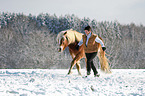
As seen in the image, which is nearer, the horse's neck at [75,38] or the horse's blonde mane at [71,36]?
the horse's blonde mane at [71,36]

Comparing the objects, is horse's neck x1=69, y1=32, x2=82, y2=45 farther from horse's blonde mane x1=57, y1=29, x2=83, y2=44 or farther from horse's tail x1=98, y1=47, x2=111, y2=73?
horse's tail x1=98, y1=47, x2=111, y2=73

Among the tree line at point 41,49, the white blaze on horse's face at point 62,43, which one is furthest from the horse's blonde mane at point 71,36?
the tree line at point 41,49

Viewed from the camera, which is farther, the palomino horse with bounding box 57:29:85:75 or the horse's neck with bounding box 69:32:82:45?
the horse's neck with bounding box 69:32:82:45

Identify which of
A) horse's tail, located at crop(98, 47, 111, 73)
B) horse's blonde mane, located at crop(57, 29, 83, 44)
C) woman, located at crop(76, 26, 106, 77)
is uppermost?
horse's blonde mane, located at crop(57, 29, 83, 44)

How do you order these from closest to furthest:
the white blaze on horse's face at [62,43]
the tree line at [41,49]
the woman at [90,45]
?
the woman at [90,45], the white blaze on horse's face at [62,43], the tree line at [41,49]

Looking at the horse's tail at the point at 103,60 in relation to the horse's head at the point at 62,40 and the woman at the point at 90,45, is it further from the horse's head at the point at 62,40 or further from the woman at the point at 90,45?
Result: the horse's head at the point at 62,40

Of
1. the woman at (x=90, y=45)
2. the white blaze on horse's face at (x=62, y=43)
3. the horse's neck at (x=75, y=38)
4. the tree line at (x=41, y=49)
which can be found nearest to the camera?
the woman at (x=90, y=45)

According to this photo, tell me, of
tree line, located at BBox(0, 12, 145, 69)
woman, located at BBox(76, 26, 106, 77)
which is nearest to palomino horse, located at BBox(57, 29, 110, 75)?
woman, located at BBox(76, 26, 106, 77)

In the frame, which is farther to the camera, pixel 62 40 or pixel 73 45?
pixel 73 45

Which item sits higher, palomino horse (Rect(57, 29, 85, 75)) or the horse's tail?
palomino horse (Rect(57, 29, 85, 75))

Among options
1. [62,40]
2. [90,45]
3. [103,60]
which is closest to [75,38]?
[62,40]

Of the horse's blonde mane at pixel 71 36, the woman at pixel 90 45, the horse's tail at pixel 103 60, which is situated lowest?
the horse's tail at pixel 103 60

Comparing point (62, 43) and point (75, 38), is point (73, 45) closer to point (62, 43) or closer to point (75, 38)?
point (75, 38)

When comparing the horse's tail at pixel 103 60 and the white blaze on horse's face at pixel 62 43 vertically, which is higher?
the white blaze on horse's face at pixel 62 43
